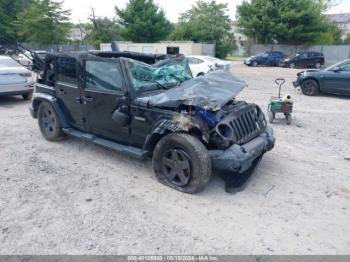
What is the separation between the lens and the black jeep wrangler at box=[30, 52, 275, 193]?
4031 mm

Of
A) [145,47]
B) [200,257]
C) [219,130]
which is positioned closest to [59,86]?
[219,130]

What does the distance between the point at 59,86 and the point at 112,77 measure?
4.84 feet

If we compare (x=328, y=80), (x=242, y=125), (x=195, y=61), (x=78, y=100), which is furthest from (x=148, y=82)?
(x=195, y=61)

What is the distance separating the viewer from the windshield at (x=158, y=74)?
15.5 ft

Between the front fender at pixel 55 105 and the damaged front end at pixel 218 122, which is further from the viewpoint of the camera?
the front fender at pixel 55 105

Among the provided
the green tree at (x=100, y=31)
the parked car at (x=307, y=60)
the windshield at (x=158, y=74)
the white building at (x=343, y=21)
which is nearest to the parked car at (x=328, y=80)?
the windshield at (x=158, y=74)

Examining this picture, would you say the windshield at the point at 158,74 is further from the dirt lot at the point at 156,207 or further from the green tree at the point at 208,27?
the green tree at the point at 208,27

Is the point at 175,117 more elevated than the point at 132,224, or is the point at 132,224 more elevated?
the point at 175,117

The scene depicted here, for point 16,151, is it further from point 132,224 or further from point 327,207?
point 327,207

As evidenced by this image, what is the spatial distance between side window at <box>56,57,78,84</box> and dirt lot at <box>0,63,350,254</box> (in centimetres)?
124

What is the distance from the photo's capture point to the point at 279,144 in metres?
6.14

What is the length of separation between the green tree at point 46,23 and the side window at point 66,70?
37270 millimetres

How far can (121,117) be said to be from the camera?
4602 millimetres

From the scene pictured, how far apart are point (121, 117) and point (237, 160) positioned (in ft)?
5.69
